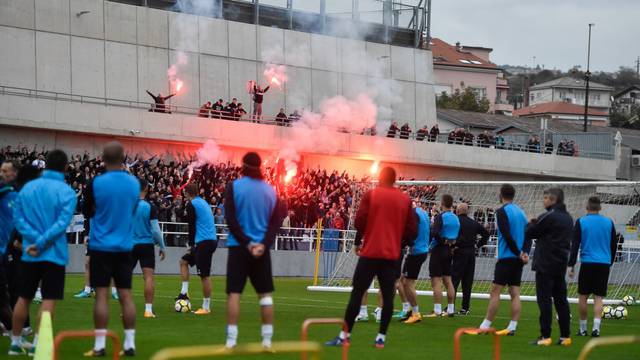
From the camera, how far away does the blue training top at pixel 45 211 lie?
11.4m

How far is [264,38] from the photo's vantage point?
46531mm

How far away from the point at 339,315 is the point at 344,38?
102 feet

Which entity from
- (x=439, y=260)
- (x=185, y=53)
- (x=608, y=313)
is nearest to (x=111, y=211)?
(x=439, y=260)

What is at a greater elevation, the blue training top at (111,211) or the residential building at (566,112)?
the residential building at (566,112)

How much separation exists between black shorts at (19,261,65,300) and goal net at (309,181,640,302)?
622 inches

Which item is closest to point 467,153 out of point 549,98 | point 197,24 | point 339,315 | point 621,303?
point 197,24

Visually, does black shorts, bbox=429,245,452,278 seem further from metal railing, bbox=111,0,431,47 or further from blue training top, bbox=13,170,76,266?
metal railing, bbox=111,0,431,47

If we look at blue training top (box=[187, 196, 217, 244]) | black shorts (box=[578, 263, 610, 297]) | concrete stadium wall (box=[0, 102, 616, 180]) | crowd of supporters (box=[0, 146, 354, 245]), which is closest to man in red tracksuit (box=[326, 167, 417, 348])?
black shorts (box=[578, 263, 610, 297])

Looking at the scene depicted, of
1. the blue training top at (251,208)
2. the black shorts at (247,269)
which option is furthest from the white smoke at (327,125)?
the black shorts at (247,269)

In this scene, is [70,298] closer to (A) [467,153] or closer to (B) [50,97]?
(B) [50,97]

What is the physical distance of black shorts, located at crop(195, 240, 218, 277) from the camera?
1739 cm

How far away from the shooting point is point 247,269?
11.9 metres

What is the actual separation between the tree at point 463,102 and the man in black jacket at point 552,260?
8075 cm

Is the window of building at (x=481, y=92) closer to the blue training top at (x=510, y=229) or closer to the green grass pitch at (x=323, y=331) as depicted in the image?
the green grass pitch at (x=323, y=331)
